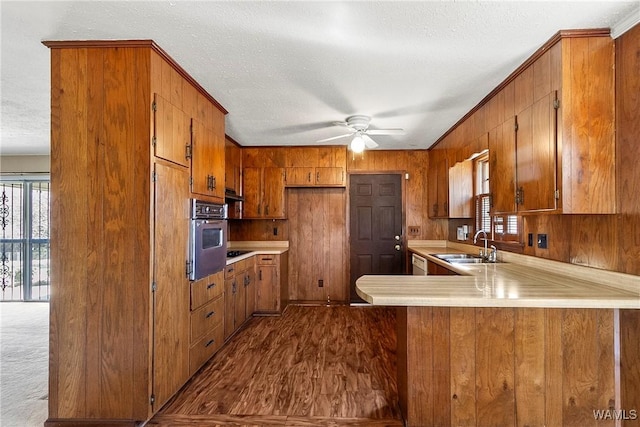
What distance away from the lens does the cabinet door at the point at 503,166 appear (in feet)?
7.93

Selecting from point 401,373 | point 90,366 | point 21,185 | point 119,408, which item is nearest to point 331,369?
point 401,373

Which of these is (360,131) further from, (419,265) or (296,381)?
(296,381)

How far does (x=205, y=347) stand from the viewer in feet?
9.02

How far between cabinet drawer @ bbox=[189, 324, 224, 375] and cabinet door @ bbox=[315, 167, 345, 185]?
2.53m

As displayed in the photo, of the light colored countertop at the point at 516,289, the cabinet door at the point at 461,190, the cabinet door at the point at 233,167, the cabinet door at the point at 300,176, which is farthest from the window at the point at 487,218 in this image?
the cabinet door at the point at 233,167

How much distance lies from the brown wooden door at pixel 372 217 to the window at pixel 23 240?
510 centimetres

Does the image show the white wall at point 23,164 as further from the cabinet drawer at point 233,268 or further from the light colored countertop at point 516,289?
the light colored countertop at point 516,289

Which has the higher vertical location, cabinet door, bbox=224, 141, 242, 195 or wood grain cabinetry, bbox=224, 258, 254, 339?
cabinet door, bbox=224, 141, 242, 195

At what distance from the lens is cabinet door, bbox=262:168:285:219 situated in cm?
470

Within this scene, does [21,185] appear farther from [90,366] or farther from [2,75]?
[90,366]

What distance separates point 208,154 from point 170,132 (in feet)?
2.11

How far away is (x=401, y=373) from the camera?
2.05 metres

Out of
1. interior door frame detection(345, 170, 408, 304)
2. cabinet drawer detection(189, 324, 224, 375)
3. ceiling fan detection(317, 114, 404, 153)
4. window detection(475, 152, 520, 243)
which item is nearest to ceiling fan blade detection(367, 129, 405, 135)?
ceiling fan detection(317, 114, 404, 153)

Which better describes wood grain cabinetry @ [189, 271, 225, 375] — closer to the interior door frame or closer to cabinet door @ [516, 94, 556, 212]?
the interior door frame
